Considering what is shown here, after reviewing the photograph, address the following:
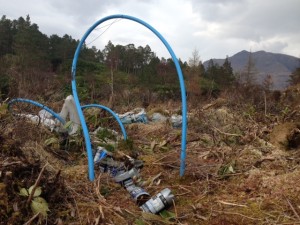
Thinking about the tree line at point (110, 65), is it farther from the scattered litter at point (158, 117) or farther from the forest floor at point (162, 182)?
the forest floor at point (162, 182)

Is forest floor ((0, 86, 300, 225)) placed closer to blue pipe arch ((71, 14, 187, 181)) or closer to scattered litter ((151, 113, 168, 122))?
blue pipe arch ((71, 14, 187, 181))

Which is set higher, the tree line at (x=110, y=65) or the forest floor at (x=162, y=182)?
the tree line at (x=110, y=65)

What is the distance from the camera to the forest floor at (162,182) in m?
2.17

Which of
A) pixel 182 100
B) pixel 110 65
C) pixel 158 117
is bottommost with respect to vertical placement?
pixel 158 117

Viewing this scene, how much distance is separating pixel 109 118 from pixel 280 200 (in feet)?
12.4

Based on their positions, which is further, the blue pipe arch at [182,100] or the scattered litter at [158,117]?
the scattered litter at [158,117]

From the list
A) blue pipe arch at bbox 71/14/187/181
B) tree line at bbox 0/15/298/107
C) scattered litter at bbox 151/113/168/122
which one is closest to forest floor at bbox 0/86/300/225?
blue pipe arch at bbox 71/14/187/181

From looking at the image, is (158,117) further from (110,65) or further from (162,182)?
(110,65)

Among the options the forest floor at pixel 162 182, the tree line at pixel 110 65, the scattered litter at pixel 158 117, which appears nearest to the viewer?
the forest floor at pixel 162 182

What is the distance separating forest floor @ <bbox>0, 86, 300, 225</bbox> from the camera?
217 cm

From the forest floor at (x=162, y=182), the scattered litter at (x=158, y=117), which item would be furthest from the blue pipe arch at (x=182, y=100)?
the scattered litter at (x=158, y=117)

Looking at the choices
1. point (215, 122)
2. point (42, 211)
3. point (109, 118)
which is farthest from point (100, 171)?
point (215, 122)

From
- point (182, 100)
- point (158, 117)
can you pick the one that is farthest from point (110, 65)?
point (182, 100)

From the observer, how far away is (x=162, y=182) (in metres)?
3.00
